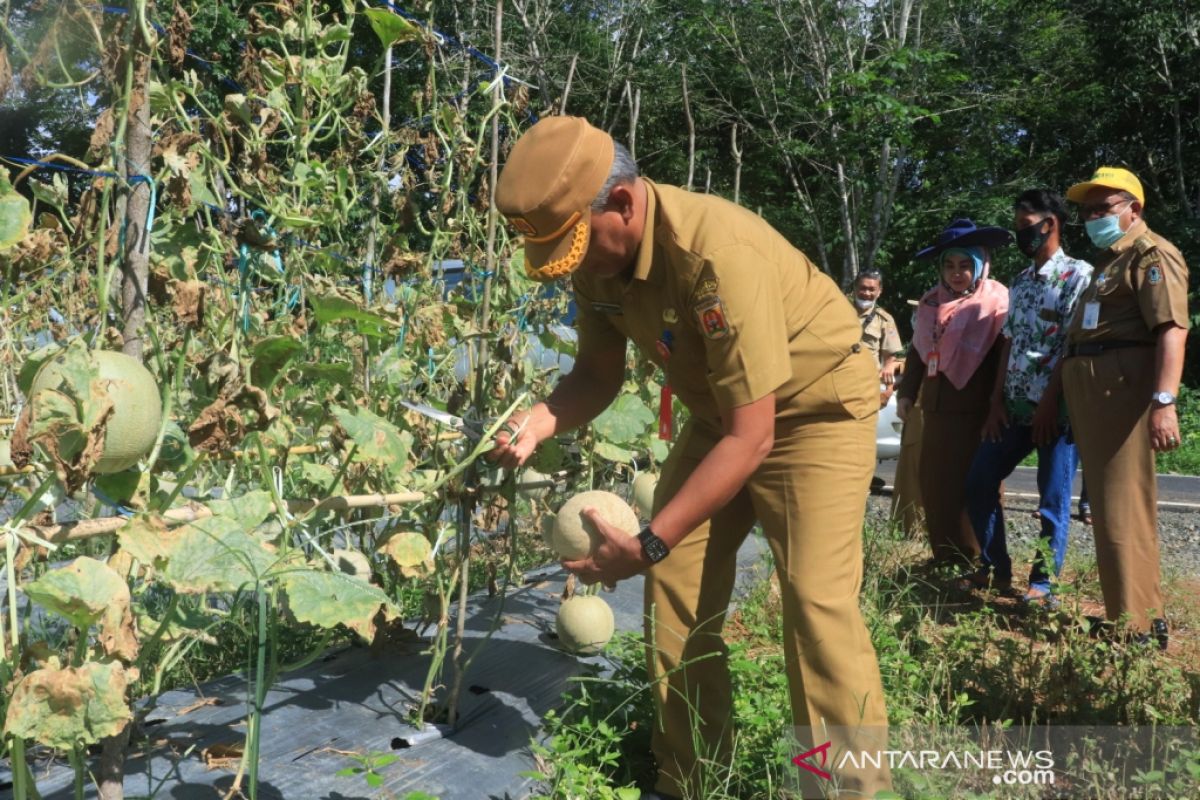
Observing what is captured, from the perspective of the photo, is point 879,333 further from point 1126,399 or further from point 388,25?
point 388,25

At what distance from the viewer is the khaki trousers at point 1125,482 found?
372 centimetres

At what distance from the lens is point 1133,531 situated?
3.73m

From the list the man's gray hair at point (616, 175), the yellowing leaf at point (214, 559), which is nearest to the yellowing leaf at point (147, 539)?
the yellowing leaf at point (214, 559)

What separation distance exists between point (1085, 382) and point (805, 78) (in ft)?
37.8

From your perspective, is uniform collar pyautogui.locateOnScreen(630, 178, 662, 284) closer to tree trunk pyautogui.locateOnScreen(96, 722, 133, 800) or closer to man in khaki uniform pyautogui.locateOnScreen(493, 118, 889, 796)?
man in khaki uniform pyautogui.locateOnScreen(493, 118, 889, 796)

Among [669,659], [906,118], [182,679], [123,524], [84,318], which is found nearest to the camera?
[123,524]

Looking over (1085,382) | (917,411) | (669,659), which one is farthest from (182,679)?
(917,411)

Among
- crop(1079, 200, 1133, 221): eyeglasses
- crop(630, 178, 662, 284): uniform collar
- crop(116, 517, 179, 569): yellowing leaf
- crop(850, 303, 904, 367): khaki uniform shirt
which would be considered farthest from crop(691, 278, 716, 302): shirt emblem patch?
crop(850, 303, 904, 367): khaki uniform shirt

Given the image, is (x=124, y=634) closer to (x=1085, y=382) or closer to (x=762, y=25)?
(x=1085, y=382)

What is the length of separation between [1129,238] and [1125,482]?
0.85m

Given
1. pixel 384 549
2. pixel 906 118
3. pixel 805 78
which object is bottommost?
pixel 384 549

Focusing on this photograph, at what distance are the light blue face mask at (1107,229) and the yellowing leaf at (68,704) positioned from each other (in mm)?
3571

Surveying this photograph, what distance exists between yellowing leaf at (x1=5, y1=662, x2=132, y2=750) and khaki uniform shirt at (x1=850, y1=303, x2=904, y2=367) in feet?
17.7

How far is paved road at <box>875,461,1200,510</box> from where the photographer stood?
8555 millimetres
